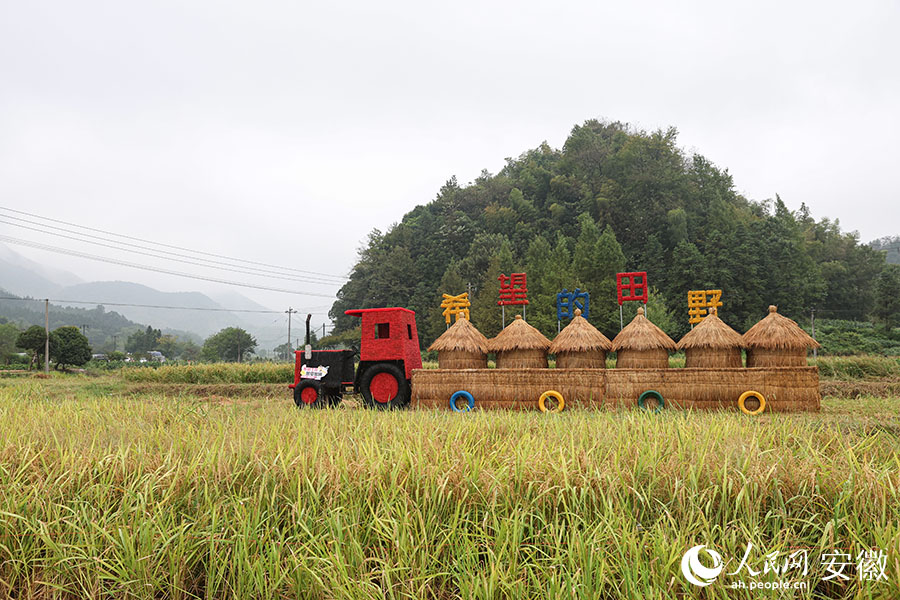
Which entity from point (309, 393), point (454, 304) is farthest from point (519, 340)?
point (309, 393)

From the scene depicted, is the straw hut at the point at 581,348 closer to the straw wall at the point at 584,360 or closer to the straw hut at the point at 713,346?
the straw wall at the point at 584,360

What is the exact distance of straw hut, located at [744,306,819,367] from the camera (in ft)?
23.5

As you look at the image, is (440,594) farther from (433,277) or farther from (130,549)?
(433,277)

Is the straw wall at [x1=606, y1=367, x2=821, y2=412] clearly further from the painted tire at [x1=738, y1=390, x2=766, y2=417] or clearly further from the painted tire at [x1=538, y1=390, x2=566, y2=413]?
the painted tire at [x1=538, y1=390, x2=566, y2=413]

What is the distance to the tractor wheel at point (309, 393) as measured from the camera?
8.16 m

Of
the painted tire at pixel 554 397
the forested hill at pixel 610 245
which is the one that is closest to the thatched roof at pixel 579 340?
the painted tire at pixel 554 397

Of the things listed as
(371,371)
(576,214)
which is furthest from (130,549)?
(576,214)

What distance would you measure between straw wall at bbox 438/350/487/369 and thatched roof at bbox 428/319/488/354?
6cm

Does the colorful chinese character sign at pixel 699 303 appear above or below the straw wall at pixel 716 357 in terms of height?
above

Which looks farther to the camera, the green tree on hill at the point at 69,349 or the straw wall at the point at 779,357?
the green tree on hill at the point at 69,349

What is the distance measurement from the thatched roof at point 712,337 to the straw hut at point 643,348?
269mm

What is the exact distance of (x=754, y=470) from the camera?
8.28 ft

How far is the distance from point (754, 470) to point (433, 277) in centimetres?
3900

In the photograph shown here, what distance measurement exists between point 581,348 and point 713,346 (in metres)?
1.92
